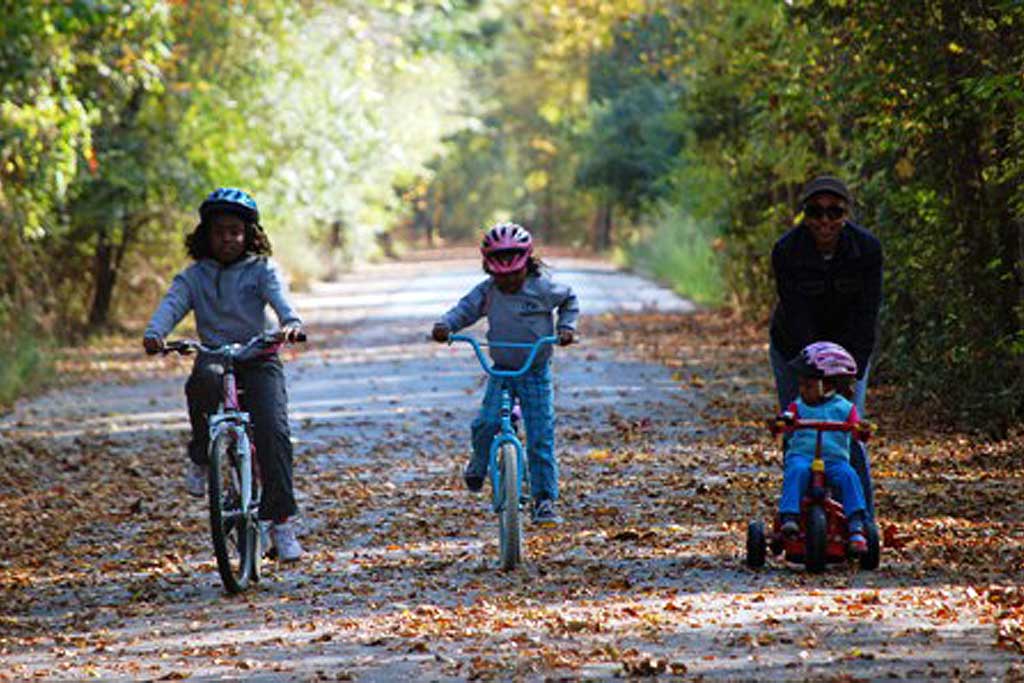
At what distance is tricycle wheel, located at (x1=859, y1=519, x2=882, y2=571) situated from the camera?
9.89m

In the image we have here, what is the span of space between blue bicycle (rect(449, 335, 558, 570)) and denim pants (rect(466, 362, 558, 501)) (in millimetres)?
51

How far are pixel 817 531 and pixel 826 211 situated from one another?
1.62 m

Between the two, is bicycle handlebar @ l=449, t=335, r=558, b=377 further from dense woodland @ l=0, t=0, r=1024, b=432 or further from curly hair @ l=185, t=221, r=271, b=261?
dense woodland @ l=0, t=0, r=1024, b=432

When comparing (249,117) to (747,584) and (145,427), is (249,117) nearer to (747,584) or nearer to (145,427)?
(145,427)

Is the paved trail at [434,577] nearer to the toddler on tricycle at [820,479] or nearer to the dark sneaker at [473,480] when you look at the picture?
the toddler on tricycle at [820,479]

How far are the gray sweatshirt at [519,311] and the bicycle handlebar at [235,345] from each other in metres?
1.07

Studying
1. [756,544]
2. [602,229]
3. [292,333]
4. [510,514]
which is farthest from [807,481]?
[602,229]

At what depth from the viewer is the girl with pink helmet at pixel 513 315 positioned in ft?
35.9

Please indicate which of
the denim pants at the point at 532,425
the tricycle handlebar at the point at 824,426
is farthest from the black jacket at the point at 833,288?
the denim pants at the point at 532,425

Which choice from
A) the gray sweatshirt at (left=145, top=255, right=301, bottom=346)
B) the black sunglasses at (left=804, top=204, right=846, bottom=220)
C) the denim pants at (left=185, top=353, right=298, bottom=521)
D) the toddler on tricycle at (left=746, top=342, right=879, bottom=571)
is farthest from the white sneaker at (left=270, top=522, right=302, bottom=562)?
the black sunglasses at (left=804, top=204, right=846, bottom=220)

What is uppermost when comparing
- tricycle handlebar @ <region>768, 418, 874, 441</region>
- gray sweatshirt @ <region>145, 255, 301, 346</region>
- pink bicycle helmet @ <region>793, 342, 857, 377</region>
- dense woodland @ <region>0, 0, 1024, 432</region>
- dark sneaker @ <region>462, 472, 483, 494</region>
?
dense woodland @ <region>0, 0, 1024, 432</region>

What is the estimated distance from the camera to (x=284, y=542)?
11.4 meters

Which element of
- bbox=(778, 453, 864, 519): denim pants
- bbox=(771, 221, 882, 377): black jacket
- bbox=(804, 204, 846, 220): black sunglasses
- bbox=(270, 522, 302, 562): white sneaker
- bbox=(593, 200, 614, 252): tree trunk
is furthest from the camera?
bbox=(593, 200, 614, 252): tree trunk

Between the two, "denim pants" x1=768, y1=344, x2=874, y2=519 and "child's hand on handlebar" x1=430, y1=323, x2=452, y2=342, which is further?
"child's hand on handlebar" x1=430, y1=323, x2=452, y2=342
